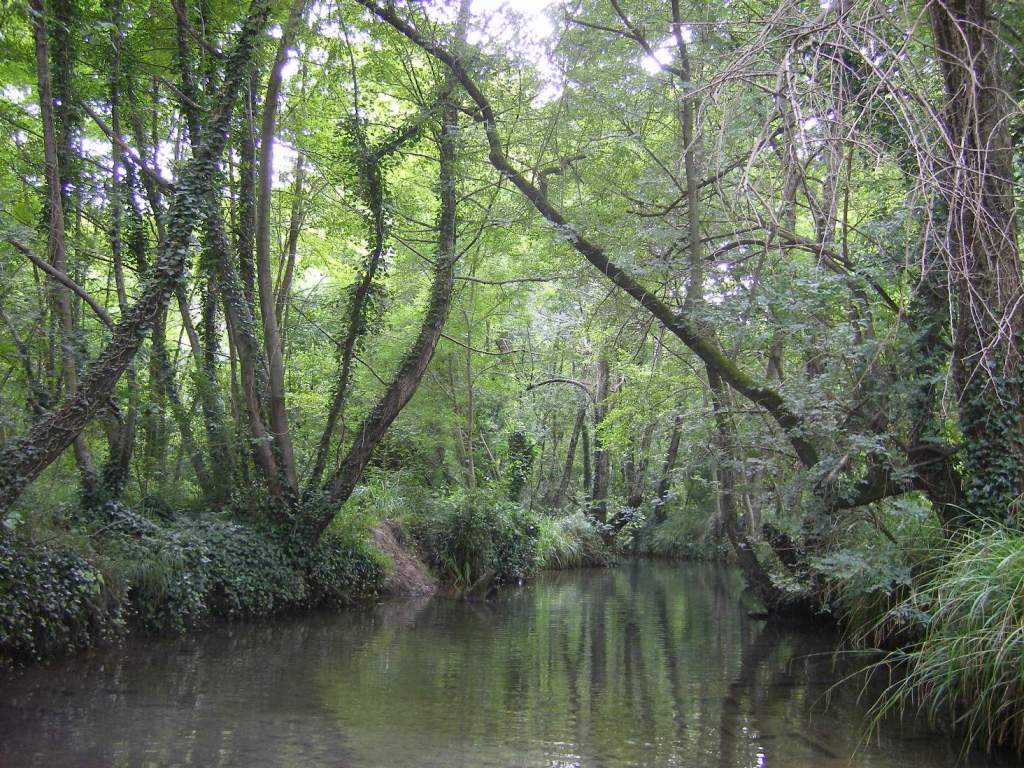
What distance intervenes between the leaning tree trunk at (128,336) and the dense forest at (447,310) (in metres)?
0.03

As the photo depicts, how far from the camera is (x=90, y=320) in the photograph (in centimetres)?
1399

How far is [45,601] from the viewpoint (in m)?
7.36

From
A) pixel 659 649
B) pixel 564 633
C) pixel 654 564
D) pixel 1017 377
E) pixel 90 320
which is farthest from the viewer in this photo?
pixel 654 564

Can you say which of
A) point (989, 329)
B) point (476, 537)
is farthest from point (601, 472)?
point (989, 329)

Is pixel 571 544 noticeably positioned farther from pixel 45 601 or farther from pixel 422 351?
pixel 45 601

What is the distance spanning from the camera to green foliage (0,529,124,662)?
705 cm

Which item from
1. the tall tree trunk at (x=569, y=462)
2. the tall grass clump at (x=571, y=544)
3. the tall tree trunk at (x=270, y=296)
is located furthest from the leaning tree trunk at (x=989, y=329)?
the tall tree trunk at (x=569, y=462)

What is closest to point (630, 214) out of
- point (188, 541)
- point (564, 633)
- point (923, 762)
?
point (564, 633)

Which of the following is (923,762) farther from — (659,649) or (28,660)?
(28,660)

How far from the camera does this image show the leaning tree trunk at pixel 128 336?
755cm

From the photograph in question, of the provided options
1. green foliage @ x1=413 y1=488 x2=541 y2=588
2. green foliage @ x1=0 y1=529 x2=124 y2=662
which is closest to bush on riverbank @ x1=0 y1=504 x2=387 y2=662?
green foliage @ x1=0 y1=529 x2=124 y2=662

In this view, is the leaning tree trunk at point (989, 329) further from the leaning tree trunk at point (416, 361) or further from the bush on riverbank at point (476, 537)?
the bush on riverbank at point (476, 537)

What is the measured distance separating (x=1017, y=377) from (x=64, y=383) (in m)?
10.4

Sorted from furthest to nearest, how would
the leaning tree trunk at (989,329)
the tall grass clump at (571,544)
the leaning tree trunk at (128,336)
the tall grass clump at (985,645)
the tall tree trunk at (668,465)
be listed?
the tall grass clump at (571,544) → the tall tree trunk at (668,465) → the leaning tree trunk at (128,336) → the leaning tree trunk at (989,329) → the tall grass clump at (985,645)
